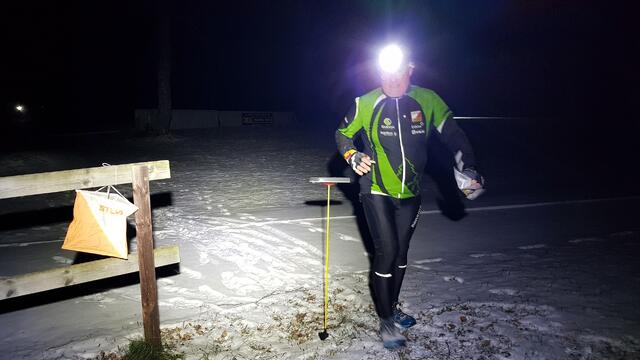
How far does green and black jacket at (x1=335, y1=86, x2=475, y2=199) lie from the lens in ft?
13.5

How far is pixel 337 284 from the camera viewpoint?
220 inches

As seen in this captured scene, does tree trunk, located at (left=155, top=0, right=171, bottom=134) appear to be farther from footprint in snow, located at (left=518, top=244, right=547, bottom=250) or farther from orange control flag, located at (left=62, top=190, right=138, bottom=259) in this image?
orange control flag, located at (left=62, top=190, right=138, bottom=259)

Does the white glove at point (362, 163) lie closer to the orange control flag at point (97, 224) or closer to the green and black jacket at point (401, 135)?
the green and black jacket at point (401, 135)

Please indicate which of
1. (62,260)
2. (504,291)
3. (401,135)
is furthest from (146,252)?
(504,291)

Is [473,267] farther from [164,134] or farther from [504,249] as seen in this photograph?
[164,134]

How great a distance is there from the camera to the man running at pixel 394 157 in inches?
161

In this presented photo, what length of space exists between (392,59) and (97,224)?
8.99 feet

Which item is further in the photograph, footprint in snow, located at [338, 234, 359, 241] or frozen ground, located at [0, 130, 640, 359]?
footprint in snow, located at [338, 234, 359, 241]

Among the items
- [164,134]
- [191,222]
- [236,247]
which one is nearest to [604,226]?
[236,247]

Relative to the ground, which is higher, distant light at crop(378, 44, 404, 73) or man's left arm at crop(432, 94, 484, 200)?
distant light at crop(378, 44, 404, 73)

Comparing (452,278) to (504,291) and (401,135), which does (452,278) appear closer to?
(504,291)

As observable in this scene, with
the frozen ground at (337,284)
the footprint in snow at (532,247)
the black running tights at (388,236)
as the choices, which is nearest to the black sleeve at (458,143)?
the black running tights at (388,236)

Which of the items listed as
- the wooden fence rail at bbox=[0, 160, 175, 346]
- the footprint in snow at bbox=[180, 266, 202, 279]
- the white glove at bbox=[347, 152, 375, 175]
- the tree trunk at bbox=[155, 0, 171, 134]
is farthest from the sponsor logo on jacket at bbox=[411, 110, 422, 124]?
the tree trunk at bbox=[155, 0, 171, 134]

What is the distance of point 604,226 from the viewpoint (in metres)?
8.44
